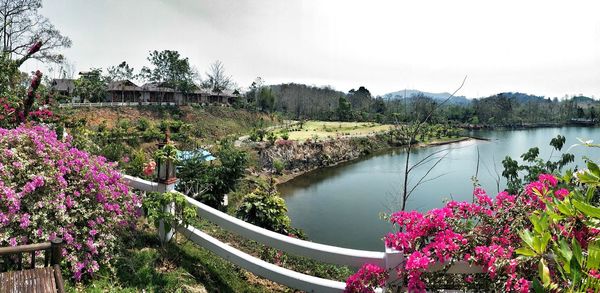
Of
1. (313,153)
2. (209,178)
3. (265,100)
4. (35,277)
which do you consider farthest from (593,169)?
(265,100)

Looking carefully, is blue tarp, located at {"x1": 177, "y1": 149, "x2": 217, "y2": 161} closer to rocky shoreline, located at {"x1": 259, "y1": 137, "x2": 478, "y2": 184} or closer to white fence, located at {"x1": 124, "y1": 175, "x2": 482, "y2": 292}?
white fence, located at {"x1": 124, "y1": 175, "x2": 482, "y2": 292}

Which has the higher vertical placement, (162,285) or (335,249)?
(335,249)

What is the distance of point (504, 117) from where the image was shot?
185 feet

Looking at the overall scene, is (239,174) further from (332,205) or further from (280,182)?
(280,182)

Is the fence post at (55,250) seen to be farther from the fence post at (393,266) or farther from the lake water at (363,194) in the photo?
the lake water at (363,194)

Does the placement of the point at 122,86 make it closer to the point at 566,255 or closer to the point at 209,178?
the point at 209,178

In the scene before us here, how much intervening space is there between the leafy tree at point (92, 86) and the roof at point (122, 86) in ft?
4.33

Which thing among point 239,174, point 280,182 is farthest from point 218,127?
point 239,174

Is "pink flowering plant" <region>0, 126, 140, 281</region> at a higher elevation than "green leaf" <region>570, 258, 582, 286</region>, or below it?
below

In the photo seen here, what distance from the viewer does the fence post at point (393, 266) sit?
97.0 inches

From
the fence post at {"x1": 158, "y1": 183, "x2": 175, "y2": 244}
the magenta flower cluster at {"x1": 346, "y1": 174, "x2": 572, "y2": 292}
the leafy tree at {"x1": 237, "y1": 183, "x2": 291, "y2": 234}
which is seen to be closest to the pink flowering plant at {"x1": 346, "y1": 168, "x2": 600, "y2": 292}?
the magenta flower cluster at {"x1": 346, "y1": 174, "x2": 572, "y2": 292}

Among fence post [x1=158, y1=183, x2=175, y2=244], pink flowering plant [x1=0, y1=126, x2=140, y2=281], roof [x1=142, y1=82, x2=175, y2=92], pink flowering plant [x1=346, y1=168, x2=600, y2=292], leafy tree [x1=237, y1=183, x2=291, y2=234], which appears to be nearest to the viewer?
pink flowering plant [x1=346, y1=168, x2=600, y2=292]

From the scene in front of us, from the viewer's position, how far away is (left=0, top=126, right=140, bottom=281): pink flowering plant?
2.96m

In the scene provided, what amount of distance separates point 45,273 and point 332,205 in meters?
12.2
